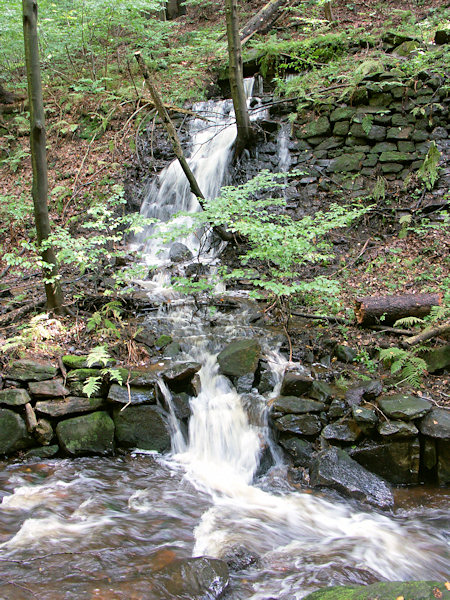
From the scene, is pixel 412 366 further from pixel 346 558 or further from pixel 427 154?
pixel 427 154

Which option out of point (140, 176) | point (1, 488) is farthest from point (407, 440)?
point (140, 176)

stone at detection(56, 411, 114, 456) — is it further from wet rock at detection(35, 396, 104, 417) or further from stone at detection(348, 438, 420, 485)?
stone at detection(348, 438, 420, 485)

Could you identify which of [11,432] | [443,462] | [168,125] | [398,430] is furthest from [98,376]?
[168,125]

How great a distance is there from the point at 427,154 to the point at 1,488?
890 cm

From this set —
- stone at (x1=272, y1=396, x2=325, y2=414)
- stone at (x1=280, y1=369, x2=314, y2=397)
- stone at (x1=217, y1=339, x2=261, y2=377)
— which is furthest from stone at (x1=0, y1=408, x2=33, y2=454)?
stone at (x1=280, y1=369, x2=314, y2=397)

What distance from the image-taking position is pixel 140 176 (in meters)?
10.5

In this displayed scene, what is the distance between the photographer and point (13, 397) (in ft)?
15.6

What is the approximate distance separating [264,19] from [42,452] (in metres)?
14.0

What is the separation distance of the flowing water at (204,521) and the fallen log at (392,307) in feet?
4.89

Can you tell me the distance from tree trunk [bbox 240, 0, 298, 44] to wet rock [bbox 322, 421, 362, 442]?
12280 millimetres

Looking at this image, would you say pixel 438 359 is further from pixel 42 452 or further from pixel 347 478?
pixel 42 452

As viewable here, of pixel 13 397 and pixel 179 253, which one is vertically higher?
pixel 179 253

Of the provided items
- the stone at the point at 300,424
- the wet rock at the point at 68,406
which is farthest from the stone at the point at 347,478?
the wet rock at the point at 68,406

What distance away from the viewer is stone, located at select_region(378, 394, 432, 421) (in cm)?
449
